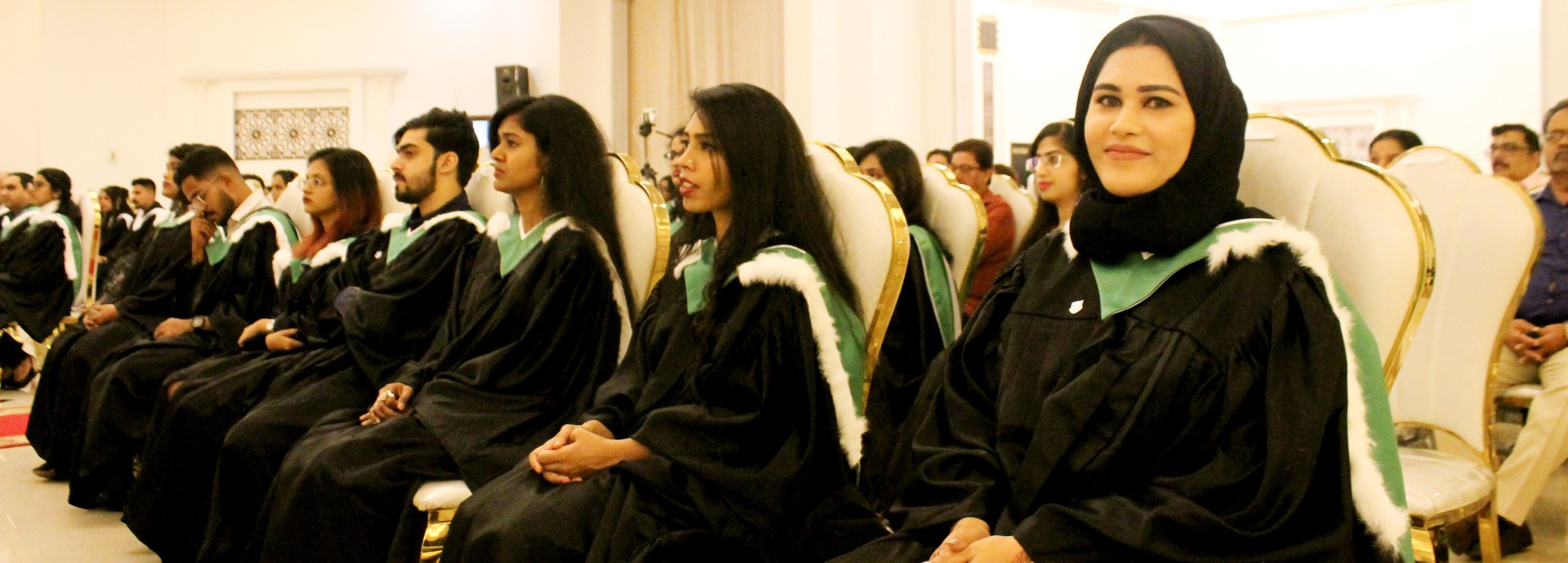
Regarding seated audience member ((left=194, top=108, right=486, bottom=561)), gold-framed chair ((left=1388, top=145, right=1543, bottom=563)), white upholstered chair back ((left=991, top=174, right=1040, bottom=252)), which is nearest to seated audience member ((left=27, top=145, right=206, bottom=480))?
seated audience member ((left=194, top=108, right=486, bottom=561))

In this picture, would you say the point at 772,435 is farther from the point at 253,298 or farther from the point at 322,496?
the point at 253,298

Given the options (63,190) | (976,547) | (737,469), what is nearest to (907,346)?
(737,469)

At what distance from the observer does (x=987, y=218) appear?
3.82 metres

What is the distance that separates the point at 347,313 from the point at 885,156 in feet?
5.72

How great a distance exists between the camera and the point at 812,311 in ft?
7.68

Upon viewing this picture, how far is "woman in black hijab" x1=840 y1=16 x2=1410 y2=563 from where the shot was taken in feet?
5.27

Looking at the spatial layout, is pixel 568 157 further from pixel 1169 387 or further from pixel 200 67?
pixel 200 67

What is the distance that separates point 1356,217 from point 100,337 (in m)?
4.94

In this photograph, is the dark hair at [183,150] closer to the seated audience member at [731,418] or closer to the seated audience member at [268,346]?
the seated audience member at [268,346]

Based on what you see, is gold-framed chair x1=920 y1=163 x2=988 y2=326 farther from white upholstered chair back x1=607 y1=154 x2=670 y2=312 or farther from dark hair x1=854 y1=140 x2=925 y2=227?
white upholstered chair back x1=607 y1=154 x2=670 y2=312

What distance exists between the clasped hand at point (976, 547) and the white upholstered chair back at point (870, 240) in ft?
2.60

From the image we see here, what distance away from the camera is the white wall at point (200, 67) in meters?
12.1

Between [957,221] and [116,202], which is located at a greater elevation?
[116,202]

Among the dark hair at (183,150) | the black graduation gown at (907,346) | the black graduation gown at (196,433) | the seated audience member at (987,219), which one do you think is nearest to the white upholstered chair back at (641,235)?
the black graduation gown at (907,346)
